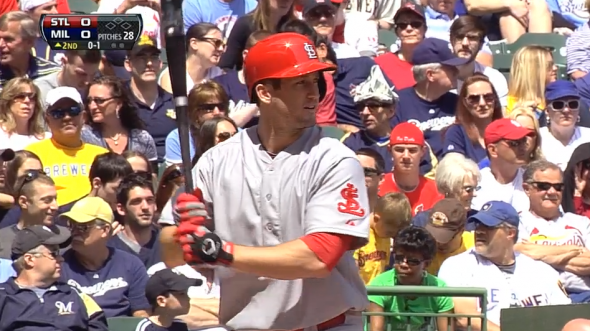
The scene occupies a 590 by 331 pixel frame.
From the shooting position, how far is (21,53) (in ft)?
30.2

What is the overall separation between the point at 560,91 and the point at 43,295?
459 centimetres

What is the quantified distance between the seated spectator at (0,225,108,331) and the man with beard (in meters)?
0.96

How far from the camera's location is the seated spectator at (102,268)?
713 centimetres

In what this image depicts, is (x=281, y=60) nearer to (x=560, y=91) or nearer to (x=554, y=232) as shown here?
(x=554, y=232)

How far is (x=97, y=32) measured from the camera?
5418 millimetres

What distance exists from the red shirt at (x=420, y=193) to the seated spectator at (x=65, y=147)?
191 centimetres

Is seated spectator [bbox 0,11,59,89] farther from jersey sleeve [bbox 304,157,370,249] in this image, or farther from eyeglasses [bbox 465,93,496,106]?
jersey sleeve [bbox 304,157,370,249]

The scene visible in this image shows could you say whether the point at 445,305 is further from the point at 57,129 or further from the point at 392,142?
the point at 57,129

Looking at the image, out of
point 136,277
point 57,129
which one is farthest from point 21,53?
point 136,277

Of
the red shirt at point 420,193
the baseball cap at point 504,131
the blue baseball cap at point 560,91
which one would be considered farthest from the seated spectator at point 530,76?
the red shirt at point 420,193

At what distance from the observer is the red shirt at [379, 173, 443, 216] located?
8438 mm

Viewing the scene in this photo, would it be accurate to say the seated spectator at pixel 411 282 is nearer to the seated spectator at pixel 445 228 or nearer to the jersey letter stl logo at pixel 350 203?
the seated spectator at pixel 445 228

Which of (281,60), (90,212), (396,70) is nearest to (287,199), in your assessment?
(281,60)

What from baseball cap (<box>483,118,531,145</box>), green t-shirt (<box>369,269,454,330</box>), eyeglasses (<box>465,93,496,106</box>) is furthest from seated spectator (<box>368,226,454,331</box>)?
eyeglasses (<box>465,93,496,106</box>)
